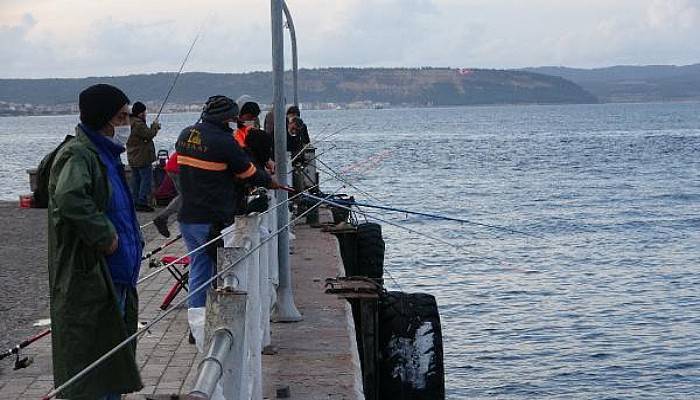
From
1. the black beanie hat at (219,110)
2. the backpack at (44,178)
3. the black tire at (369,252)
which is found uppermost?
the black beanie hat at (219,110)

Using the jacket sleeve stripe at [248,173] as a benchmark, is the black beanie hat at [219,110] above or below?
above

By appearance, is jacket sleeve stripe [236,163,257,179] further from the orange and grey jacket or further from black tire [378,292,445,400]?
black tire [378,292,445,400]

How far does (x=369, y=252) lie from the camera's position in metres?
16.0

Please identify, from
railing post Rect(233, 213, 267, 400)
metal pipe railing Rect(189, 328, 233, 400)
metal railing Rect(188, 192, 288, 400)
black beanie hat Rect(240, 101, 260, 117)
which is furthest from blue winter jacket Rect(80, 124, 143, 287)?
black beanie hat Rect(240, 101, 260, 117)

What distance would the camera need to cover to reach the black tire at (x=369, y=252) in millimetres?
15891

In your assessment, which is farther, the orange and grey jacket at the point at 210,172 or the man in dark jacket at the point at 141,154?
the man in dark jacket at the point at 141,154

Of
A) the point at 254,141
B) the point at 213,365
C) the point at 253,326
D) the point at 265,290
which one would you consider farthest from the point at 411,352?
the point at 213,365

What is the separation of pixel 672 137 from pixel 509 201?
50.8 m

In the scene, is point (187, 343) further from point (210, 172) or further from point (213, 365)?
point (213, 365)

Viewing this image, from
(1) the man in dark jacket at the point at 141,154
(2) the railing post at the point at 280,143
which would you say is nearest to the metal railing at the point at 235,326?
(2) the railing post at the point at 280,143

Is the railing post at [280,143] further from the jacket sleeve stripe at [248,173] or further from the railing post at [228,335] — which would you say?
the railing post at [228,335]

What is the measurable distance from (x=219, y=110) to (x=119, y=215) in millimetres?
2764

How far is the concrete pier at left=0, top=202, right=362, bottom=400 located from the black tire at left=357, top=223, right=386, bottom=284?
218 centimetres

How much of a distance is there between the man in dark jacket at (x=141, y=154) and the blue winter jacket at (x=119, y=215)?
1199 centimetres
